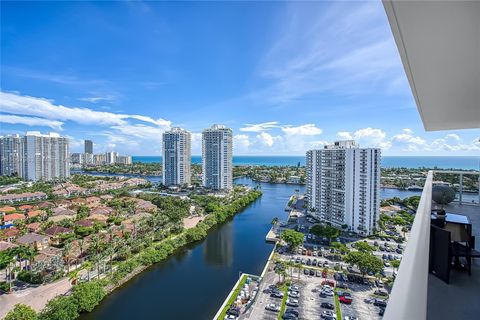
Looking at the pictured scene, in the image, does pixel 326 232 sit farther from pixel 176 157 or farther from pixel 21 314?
pixel 176 157

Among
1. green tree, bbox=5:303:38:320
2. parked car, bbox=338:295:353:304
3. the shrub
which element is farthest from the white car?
the shrub

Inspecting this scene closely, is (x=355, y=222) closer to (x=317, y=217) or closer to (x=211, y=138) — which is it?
(x=317, y=217)

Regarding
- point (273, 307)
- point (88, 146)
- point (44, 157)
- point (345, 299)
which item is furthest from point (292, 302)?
point (88, 146)

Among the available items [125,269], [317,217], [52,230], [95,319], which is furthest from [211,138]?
[95,319]

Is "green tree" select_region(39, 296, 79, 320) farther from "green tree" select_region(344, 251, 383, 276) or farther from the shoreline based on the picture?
Result: "green tree" select_region(344, 251, 383, 276)

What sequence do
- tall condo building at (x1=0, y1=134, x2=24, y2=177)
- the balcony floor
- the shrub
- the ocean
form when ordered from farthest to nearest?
the ocean → tall condo building at (x1=0, y1=134, x2=24, y2=177) → the shrub → the balcony floor

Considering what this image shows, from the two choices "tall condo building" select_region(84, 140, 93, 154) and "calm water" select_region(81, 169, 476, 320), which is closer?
"calm water" select_region(81, 169, 476, 320)

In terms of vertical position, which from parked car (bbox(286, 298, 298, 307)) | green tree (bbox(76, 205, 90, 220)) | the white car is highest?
green tree (bbox(76, 205, 90, 220))
